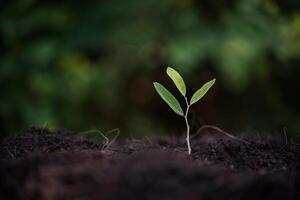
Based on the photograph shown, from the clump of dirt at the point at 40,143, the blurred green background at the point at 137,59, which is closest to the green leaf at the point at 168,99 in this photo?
the clump of dirt at the point at 40,143

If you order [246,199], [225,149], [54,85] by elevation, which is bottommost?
[246,199]

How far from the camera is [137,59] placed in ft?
11.4

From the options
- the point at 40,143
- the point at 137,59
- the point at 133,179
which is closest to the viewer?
the point at 133,179

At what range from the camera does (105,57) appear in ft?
11.5

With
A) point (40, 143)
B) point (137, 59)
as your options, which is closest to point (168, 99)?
point (40, 143)

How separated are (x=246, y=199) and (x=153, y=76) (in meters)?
2.75

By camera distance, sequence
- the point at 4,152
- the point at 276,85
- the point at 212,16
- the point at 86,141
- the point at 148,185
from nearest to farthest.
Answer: the point at 148,185
the point at 4,152
the point at 86,141
the point at 212,16
the point at 276,85

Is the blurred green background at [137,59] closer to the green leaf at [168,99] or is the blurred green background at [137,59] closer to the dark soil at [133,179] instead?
the green leaf at [168,99]

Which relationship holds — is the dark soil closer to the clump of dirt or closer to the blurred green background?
the clump of dirt

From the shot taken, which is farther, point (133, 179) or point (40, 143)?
point (40, 143)

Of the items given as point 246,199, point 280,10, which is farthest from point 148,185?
point 280,10

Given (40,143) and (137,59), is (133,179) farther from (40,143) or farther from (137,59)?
(137,59)

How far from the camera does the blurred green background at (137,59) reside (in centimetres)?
324

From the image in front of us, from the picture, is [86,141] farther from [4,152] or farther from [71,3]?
[71,3]
